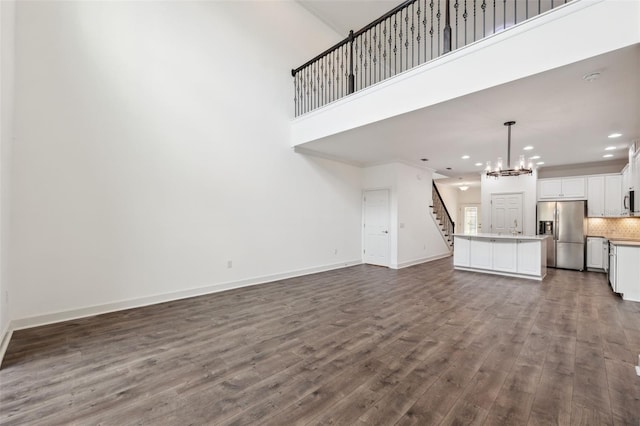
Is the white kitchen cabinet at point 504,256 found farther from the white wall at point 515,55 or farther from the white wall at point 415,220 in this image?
the white wall at point 515,55

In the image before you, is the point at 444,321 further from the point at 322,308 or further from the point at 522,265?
the point at 522,265

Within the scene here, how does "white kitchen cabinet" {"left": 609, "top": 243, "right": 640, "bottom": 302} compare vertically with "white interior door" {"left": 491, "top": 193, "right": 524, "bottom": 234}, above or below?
below

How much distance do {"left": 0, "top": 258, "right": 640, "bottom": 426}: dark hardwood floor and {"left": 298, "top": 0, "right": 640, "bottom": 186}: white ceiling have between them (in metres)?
2.76

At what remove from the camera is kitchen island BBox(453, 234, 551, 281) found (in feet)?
19.3

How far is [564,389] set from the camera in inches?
83.6

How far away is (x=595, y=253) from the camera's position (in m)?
6.88

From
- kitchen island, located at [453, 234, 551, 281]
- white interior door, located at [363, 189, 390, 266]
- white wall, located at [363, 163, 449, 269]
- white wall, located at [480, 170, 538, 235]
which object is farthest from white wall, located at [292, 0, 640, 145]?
white wall, located at [480, 170, 538, 235]

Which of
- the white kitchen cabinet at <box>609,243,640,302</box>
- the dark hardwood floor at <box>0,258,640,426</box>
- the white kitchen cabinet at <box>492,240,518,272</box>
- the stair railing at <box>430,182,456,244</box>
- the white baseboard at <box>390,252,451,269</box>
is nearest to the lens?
the dark hardwood floor at <box>0,258,640,426</box>

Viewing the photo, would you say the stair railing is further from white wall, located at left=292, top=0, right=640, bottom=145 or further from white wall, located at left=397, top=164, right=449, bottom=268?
white wall, located at left=292, top=0, right=640, bottom=145

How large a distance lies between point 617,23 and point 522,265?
4848 millimetres

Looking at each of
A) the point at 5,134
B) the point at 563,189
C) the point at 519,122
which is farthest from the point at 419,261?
the point at 5,134

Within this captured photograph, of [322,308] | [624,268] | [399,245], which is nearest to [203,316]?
[322,308]

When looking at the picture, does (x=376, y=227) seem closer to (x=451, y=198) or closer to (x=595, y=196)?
(x=595, y=196)

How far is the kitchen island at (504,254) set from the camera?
589cm
